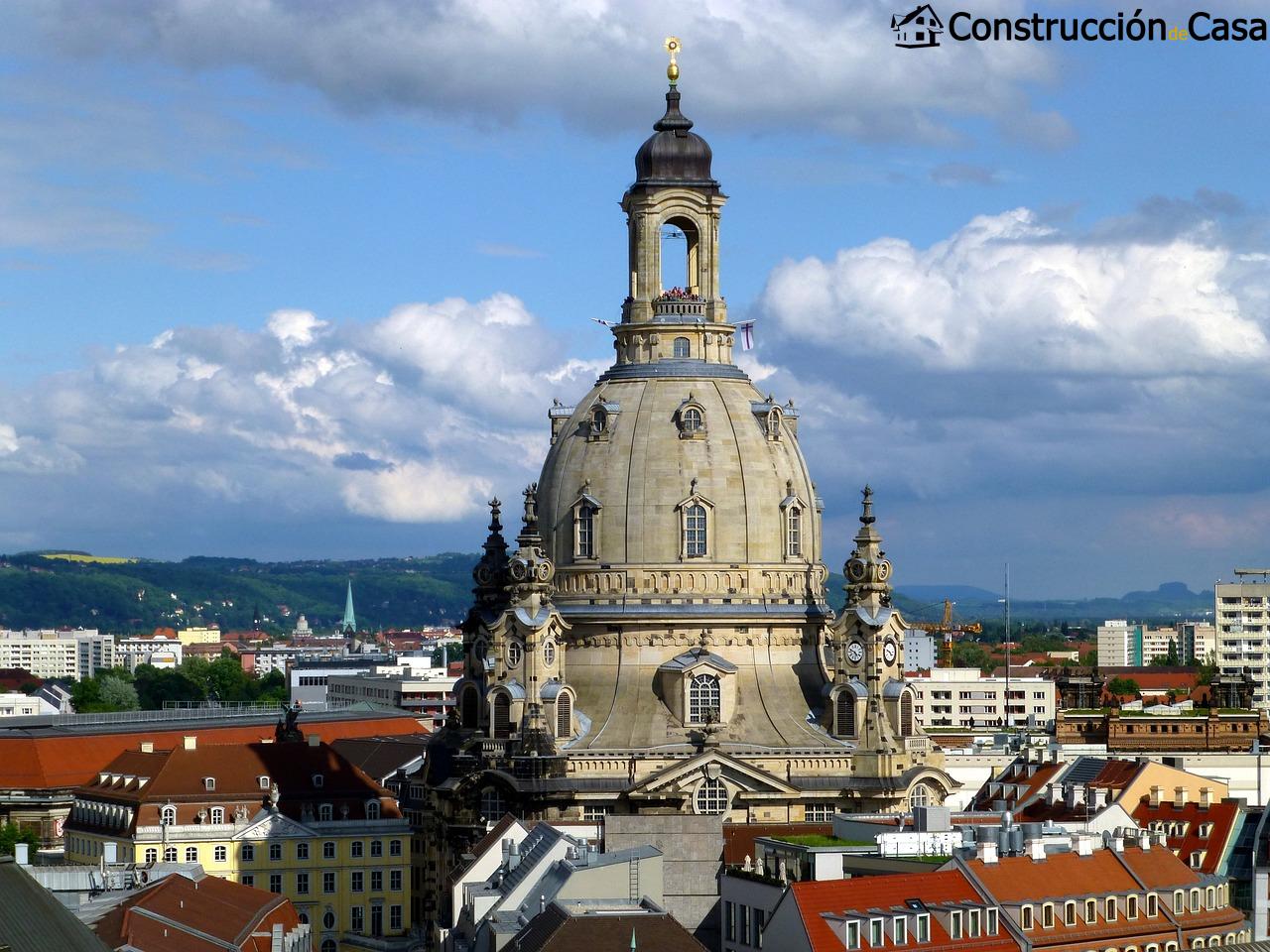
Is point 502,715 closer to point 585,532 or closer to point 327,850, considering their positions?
point 585,532

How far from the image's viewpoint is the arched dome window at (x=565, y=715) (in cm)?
15188

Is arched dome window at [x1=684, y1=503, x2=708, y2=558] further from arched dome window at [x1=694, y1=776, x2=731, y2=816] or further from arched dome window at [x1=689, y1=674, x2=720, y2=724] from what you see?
arched dome window at [x1=694, y1=776, x2=731, y2=816]

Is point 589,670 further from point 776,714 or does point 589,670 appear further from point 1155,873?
point 1155,873

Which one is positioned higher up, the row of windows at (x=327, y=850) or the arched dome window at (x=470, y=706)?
the arched dome window at (x=470, y=706)

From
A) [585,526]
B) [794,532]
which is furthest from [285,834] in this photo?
[794,532]

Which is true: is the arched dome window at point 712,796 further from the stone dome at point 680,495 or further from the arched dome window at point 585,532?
the arched dome window at point 585,532

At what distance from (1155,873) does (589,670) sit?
46291 millimetres

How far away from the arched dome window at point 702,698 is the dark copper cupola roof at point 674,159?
2446cm

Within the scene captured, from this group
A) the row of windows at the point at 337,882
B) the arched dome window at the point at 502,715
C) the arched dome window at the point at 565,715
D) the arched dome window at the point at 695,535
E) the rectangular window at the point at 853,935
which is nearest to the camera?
the rectangular window at the point at 853,935

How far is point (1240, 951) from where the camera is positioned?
10194cm

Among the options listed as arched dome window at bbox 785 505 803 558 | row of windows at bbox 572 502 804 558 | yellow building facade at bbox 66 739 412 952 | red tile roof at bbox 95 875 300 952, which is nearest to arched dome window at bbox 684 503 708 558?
row of windows at bbox 572 502 804 558

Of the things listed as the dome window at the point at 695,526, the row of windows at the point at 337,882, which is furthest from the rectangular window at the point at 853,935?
the row of windows at the point at 337,882

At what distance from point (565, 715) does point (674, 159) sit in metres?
28.1

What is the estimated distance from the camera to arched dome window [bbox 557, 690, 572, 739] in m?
152
